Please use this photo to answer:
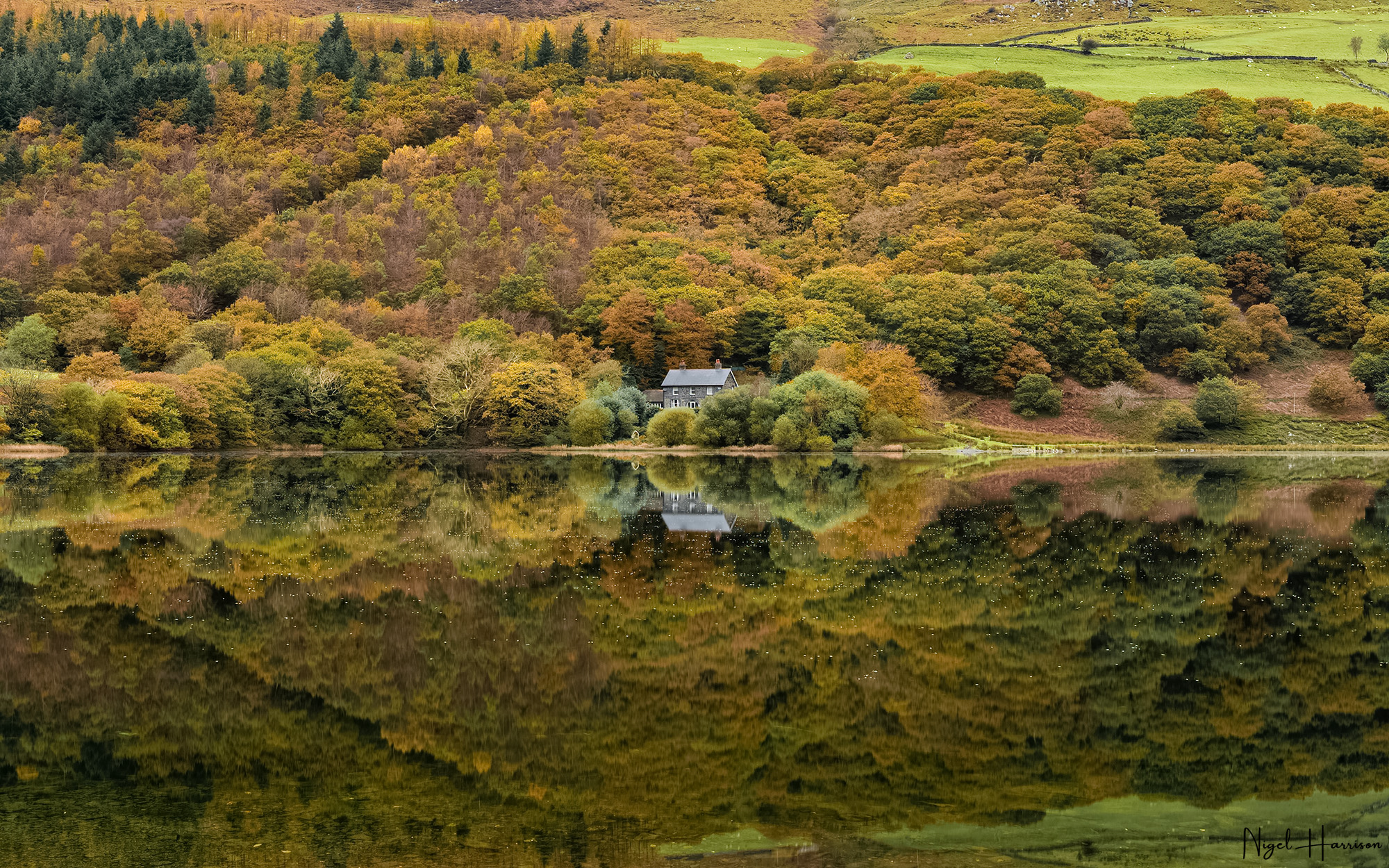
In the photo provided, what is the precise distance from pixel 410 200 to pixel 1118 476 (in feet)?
291

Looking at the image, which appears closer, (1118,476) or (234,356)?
(1118,476)

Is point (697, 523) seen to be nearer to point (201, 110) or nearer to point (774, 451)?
point (774, 451)

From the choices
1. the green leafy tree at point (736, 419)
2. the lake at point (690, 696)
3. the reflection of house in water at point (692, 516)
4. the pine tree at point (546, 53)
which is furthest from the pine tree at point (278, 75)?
the lake at point (690, 696)

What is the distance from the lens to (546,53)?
158500mm

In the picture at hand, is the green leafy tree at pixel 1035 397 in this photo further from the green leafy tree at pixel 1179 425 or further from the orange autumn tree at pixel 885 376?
the orange autumn tree at pixel 885 376

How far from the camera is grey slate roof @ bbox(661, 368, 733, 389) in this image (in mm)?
95562

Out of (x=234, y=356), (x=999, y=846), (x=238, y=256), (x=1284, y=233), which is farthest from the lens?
(x=1284, y=233)

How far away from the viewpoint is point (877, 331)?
327 ft

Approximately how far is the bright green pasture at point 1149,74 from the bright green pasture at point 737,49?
21.5 meters

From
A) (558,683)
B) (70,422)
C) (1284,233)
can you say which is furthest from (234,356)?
(1284,233)

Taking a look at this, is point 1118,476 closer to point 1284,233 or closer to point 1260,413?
point 1260,413

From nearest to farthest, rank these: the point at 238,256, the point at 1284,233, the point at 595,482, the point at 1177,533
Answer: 1. the point at 1177,533
2. the point at 595,482
3. the point at 238,256
4. the point at 1284,233

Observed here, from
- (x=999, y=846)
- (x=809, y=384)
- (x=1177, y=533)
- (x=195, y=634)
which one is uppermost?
(x=999, y=846)
